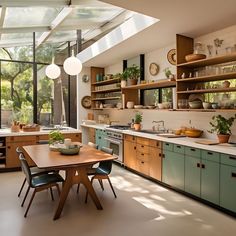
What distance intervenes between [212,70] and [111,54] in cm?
279

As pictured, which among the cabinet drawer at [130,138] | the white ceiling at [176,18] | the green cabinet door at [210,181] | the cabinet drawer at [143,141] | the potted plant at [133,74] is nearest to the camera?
the white ceiling at [176,18]

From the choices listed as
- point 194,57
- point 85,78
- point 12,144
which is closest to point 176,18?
point 194,57

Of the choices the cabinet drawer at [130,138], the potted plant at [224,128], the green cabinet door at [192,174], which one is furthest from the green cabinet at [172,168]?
the cabinet drawer at [130,138]

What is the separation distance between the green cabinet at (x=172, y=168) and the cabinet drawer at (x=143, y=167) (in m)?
0.51

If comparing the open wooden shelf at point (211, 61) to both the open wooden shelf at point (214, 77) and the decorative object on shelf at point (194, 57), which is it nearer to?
the decorative object on shelf at point (194, 57)

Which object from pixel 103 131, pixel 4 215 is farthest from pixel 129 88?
pixel 4 215

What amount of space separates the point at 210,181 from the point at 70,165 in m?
1.88

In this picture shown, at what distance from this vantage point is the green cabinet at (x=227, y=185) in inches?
122

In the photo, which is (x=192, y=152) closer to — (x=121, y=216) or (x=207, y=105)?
(x=207, y=105)

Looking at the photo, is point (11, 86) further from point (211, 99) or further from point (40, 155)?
point (211, 99)

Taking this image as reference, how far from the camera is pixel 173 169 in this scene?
4.08 metres

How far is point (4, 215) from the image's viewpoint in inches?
128

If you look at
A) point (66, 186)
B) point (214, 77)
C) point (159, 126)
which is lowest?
point (66, 186)

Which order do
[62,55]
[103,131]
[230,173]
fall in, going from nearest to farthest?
[230,173]
[103,131]
[62,55]
